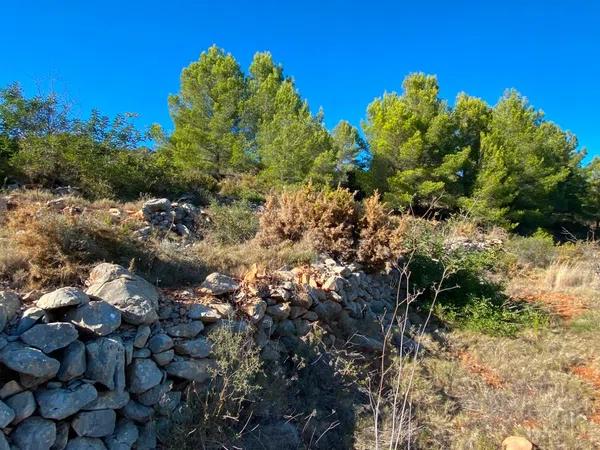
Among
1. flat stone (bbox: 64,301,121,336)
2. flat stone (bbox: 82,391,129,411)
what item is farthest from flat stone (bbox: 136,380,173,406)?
flat stone (bbox: 64,301,121,336)

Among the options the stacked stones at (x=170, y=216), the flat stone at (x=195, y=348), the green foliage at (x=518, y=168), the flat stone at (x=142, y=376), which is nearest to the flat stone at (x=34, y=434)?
the flat stone at (x=142, y=376)

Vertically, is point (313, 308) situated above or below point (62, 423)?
above

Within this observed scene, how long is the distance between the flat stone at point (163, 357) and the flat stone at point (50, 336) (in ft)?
1.67

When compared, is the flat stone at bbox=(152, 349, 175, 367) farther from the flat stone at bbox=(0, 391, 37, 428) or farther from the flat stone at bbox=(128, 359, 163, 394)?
the flat stone at bbox=(0, 391, 37, 428)

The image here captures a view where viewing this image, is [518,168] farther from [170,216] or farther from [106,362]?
[106,362]

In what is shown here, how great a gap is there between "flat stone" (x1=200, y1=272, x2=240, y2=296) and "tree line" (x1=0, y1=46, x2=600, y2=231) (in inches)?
314

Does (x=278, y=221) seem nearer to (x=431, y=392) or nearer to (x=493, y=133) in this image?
(x=431, y=392)

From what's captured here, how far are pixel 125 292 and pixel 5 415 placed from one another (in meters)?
0.94

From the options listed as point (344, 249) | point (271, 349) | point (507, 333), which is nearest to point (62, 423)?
point (271, 349)

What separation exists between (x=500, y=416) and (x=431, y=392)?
55 cm

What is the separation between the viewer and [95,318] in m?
2.55

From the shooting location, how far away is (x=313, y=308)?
13.7 ft

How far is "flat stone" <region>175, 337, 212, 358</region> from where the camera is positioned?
2854 millimetres

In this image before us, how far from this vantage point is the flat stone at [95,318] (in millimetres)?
2518
